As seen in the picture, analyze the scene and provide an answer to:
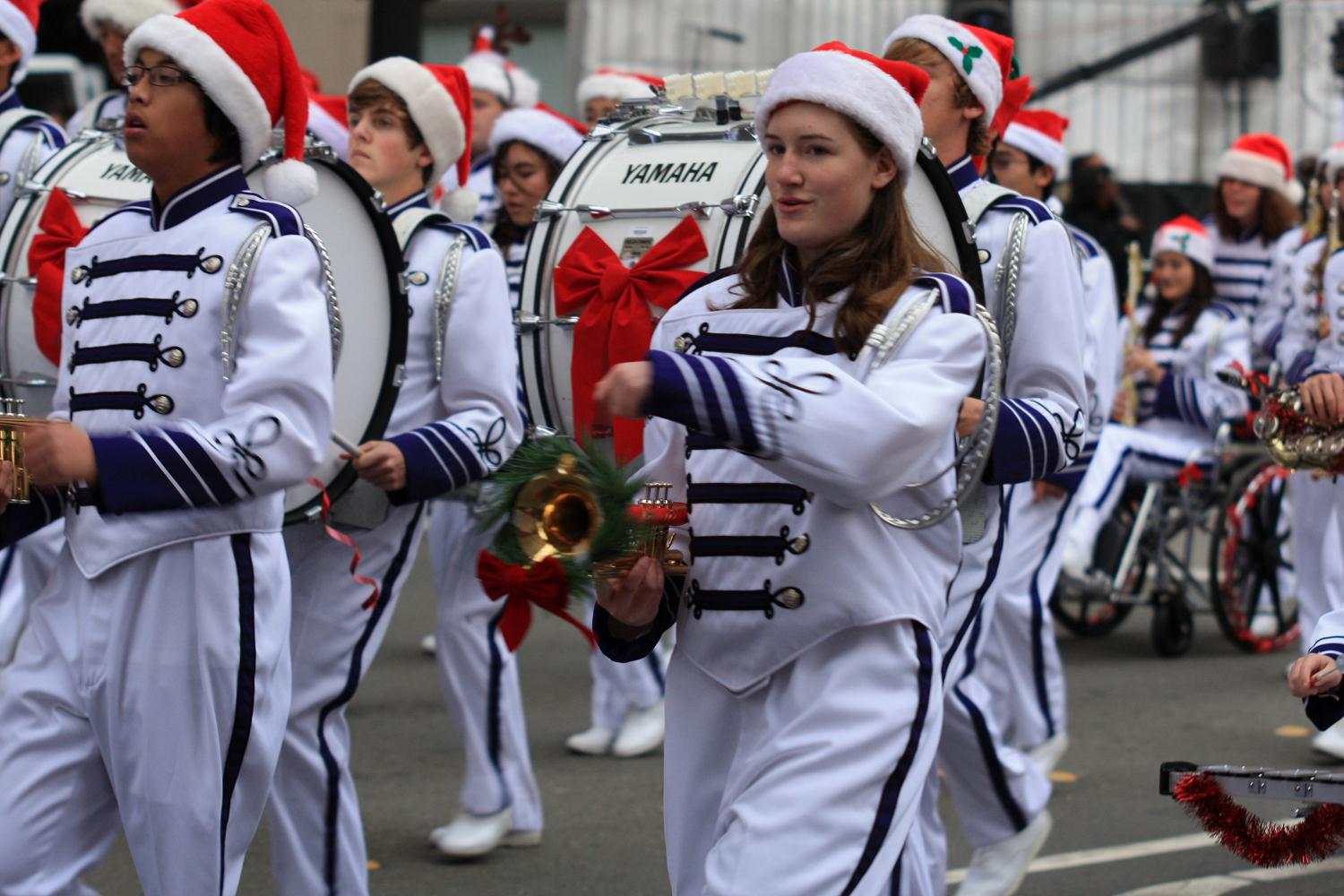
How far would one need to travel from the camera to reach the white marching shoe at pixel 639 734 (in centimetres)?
697

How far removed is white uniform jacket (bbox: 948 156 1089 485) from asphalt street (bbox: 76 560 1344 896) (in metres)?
1.73

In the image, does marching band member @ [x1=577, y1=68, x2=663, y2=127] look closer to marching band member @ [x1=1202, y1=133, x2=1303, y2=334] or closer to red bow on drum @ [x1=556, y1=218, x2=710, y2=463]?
marching band member @ [x1=1202, y1=133, x2=1303, y2=334]

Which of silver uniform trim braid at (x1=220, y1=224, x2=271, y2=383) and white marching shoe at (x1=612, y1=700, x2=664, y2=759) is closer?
silver uniform trim braid at (x1=220, y1=224, x2=271, y2=383)

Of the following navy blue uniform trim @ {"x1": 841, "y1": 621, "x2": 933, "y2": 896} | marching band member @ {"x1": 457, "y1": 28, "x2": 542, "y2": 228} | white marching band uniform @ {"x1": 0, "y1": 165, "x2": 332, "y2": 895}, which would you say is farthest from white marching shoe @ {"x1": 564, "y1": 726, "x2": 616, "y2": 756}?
navy blue uniform trim @ {"x1": 841, "y1": 621, "x2": 933, "y2": 896}

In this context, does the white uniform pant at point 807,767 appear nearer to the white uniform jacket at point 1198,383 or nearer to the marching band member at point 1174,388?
the marching band member at point 1174,388

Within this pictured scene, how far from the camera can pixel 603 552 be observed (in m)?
2.92

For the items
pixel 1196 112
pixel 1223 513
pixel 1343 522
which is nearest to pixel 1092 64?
pixel 1196 112

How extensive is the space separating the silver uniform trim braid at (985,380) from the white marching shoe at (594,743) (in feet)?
12.3

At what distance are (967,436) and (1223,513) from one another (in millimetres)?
6009

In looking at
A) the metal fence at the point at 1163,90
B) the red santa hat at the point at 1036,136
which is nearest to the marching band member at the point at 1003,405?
the red santa hat at the point at 1036,136

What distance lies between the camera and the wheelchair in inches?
356

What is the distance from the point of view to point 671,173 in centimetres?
436

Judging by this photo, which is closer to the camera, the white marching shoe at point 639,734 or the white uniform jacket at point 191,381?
the white uniform jacket at point 191,381

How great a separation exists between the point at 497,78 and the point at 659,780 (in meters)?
4.29
